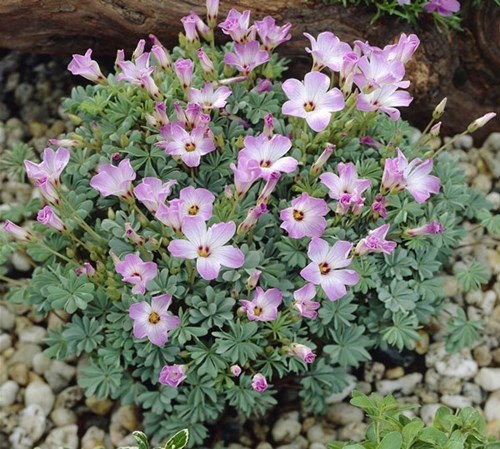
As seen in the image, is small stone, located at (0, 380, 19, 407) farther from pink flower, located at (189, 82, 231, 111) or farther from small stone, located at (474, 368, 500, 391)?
small stone, located at (474, 368, 500, 391)

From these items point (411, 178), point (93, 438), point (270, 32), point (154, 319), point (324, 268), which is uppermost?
point (270, 32)

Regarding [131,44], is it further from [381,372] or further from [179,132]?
[381,372]

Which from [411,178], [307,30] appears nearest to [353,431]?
[411,178]

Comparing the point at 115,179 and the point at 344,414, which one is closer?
the point at 115,179

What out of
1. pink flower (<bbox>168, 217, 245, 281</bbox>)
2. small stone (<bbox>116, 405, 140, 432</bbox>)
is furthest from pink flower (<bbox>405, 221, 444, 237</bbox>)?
small stone (<bbox>116, 405, 140, 432</bbox>)

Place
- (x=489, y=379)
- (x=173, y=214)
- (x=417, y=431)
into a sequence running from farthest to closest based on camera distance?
(x=489, y=379), (x=173, y=214), (x=417, y=431)

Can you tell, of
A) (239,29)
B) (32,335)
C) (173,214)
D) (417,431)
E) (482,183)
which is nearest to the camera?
(417,431)

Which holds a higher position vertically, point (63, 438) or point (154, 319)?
point (154, 319)

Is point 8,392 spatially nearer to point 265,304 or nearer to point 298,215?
point 265,304
